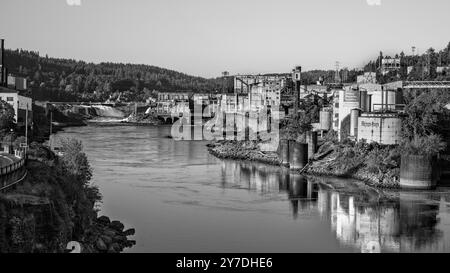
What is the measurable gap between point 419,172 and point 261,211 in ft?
17.8

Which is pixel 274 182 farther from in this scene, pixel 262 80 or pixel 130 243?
pixel 262 80

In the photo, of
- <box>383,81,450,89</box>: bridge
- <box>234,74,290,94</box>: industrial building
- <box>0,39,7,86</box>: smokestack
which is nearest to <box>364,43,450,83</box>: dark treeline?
<box>383,81,450,89</box>: bridge

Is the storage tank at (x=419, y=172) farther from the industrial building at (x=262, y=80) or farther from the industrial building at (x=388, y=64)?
the industrial building at (x=388, y=64)

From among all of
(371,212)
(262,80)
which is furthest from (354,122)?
(262,80)

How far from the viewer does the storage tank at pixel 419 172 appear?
716 inches

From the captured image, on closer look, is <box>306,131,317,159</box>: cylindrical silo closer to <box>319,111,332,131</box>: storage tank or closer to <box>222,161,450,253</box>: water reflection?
<box>222,161,450,253</box>: water reflection

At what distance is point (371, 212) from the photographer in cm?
1520

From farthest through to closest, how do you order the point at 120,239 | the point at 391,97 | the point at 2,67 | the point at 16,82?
1. the point at 16,82
2. the point at 2,67
3. the point at 391,97
4. the point at 120,239

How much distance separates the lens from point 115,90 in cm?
9212

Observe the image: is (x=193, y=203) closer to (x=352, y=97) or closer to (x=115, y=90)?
(x=352, y=97)

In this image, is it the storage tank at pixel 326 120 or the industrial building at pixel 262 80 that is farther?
the industrial building at pixel 262 80

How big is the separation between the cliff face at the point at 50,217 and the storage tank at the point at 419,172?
29.8 ft

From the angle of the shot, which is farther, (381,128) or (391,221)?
(381,128)

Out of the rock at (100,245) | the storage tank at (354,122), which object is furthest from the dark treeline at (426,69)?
the rock at (100,245)
